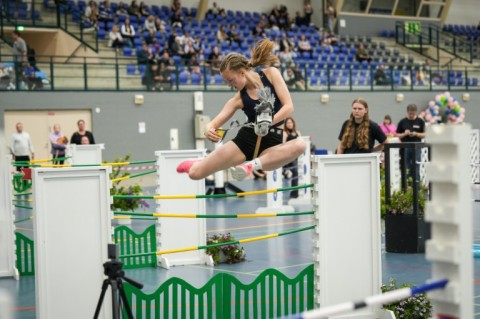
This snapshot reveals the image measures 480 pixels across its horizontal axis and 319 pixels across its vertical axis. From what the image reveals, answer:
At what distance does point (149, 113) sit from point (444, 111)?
10.5m

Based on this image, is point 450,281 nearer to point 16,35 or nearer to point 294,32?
point 16,35

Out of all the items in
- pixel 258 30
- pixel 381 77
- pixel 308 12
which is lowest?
pixel 381 77

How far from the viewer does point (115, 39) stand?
2434 cm

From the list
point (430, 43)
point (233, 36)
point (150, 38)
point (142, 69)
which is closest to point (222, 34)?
point (233, 36)

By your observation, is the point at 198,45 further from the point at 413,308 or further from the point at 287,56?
the point at 413,308

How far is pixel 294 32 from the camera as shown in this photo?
102 ft

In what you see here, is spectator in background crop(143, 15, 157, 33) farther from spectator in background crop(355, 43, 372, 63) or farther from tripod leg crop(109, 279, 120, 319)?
tripod leg crop(109, 279, 120, 319)

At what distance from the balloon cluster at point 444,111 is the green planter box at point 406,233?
Result: 17.7 m

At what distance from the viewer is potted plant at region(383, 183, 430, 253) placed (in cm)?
1024

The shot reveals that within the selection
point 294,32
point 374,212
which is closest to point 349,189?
point 374,212

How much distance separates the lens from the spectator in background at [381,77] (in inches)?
1106

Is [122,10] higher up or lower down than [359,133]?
higher up

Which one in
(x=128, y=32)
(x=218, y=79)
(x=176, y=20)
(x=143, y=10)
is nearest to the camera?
(x=218, y=79)

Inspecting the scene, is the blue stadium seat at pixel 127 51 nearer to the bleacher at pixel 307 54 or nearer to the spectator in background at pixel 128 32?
the bleacher at pixel 307 54
